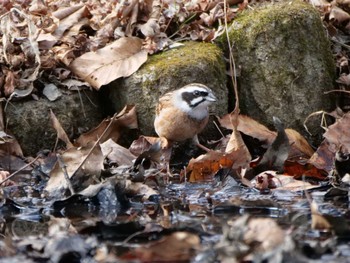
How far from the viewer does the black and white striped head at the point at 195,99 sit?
25.3ft

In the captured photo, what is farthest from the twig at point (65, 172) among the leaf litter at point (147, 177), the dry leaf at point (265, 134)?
the dry leaf at point (265, 134)

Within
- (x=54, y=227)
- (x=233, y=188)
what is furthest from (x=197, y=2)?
(x=54, y=227)

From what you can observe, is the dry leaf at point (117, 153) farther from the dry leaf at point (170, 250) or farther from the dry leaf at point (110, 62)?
the dry leaf at point (170, 250)

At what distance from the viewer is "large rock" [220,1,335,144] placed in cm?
840

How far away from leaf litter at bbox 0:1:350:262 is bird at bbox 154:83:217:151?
0.20 meters

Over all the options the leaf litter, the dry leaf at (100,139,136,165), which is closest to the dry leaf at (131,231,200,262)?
the leaf litter

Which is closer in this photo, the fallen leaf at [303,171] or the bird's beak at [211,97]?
the fallen leaf at [303,171]

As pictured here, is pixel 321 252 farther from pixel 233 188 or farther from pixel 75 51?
pixel 75 51

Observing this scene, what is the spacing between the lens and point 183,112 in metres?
7.98

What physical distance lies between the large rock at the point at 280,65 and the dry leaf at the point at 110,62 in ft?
3.41

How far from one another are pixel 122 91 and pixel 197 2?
143cm

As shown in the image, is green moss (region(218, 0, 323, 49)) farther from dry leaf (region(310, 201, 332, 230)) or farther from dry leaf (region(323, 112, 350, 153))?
dry leaf (region(310, 201, 332, 230))

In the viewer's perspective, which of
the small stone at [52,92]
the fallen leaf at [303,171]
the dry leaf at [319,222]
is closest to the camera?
the dry leaf at [319,222]

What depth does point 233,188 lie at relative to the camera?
6336 millimetres
